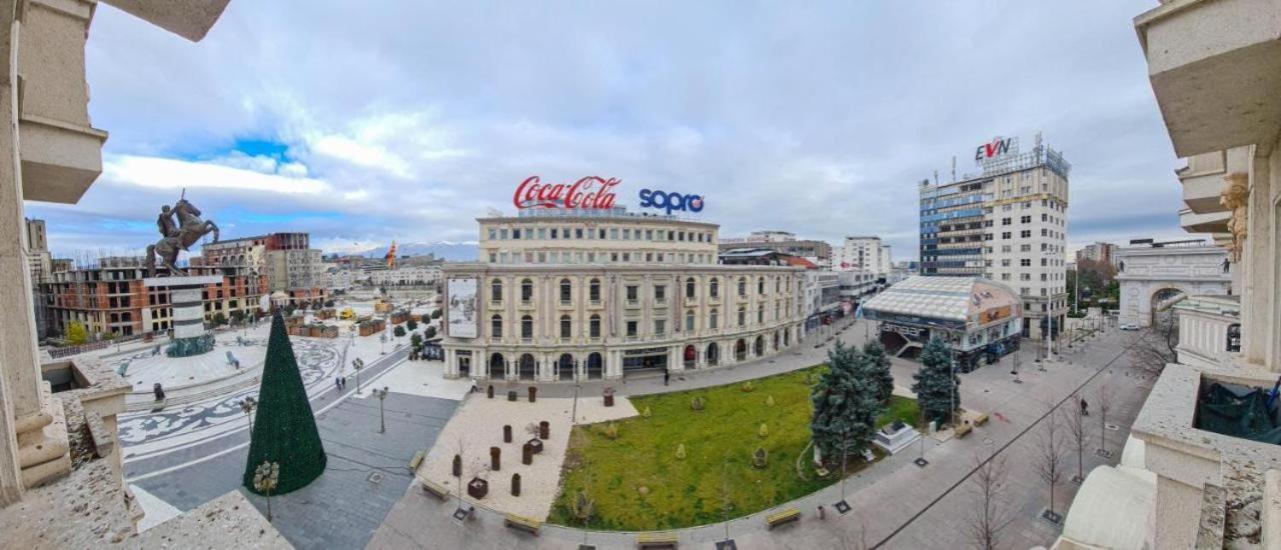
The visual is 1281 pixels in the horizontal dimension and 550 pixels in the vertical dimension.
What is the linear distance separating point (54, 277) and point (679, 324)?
305ft

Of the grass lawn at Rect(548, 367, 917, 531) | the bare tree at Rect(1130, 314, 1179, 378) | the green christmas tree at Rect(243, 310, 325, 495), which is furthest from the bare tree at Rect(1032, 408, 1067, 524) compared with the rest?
the green christmas tree at Rect(243, 310, 325, 495)

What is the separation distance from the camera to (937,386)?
2450 cm

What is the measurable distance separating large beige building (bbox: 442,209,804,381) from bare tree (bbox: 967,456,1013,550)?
879 inches

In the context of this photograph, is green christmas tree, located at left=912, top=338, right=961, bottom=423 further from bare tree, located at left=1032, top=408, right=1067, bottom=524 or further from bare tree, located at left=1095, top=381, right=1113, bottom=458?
bare tree, located at left=1095, top=381, right=1113, bottom=458

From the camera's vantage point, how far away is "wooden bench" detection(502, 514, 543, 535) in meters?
15.8

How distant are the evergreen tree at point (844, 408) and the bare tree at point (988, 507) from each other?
4.23 metres

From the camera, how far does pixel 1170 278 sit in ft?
166

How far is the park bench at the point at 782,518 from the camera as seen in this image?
16.0m

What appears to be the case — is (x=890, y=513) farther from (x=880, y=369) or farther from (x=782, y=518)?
(x=880, y=369)

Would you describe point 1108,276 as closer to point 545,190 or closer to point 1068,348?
point 1068,348

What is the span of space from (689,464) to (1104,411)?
2383 cm

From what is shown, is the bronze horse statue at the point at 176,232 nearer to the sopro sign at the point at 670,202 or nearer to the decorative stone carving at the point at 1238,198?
the sopro sign at the point at 670,202

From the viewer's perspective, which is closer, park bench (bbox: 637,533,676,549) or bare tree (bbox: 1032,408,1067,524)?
park bench (bbox: 637,533,676,549)

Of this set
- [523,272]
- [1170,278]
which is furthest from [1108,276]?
[523,272]
